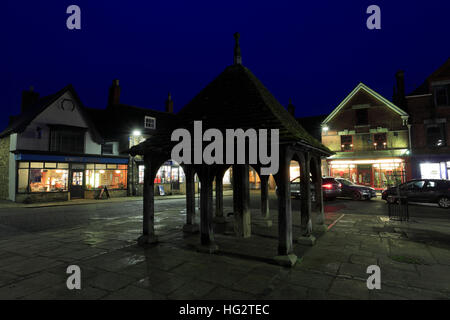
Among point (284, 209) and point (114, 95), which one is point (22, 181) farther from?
point (284, 209)

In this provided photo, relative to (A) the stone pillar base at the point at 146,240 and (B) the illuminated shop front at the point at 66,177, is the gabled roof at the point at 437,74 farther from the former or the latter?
(B) the illuminated shop front at the point at 66,177

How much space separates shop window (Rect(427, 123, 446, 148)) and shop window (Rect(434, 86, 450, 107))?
195cm

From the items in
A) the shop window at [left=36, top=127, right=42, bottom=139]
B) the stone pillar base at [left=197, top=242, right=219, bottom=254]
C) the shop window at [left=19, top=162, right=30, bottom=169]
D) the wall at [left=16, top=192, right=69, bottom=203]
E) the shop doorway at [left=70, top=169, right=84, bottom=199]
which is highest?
the shop window at [left=36, top=127, right=42, bottom=139]

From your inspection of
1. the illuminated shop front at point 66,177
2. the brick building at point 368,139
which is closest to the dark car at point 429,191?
the brick building at point 368,139

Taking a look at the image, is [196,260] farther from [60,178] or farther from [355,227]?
[60,178]

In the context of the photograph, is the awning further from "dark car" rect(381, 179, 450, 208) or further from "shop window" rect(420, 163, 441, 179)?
"shop window" rect(420, 163, 441, 179)

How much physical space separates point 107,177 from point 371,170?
2613 centimetres

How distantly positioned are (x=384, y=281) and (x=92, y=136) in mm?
24910

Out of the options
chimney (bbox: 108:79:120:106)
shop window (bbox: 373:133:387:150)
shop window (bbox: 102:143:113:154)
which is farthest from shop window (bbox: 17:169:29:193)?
shop window (bbox: 373:133:387:150)

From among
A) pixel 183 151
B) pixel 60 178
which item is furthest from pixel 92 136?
pixel 183 151

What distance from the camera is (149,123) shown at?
2811 centimetres

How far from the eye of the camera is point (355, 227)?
945cm

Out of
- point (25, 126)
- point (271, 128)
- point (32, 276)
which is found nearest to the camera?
point (32, 276)

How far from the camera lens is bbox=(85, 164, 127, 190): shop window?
907 inches
